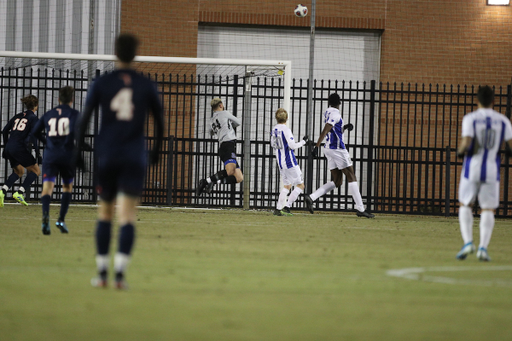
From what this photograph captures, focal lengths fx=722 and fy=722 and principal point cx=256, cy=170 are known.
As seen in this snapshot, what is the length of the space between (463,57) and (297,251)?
11.7m

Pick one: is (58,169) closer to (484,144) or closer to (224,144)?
(484,144)

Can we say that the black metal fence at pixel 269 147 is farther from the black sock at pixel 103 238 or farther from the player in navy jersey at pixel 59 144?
the black sock at pixel 103 238

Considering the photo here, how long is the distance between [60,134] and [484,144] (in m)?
4.92

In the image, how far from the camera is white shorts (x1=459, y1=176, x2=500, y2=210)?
716cm

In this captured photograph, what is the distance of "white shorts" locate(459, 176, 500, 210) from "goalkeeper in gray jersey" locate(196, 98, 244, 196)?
703cm

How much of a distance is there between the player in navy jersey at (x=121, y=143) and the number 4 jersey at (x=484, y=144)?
11.4ft

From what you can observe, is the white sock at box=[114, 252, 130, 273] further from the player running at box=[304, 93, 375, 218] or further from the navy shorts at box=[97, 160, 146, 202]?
the player running at box=[304, 93, 375, 218]

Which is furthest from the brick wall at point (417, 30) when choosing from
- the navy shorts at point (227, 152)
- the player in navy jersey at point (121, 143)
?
the player in navy jersey at point (121, 143)

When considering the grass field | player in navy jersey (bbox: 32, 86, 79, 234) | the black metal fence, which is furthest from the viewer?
the black metal fence

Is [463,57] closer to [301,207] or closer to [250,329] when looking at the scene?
[301,207]

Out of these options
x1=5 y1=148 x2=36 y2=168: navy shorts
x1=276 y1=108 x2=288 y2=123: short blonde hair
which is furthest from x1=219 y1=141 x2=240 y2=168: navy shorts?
x1=5 y1=148 x2=36 y2=168: navy shorts

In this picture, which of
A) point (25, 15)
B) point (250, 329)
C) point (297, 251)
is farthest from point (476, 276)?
point (25, 15)

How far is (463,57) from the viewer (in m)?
17.7

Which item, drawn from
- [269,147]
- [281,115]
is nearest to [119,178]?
[281,115]
